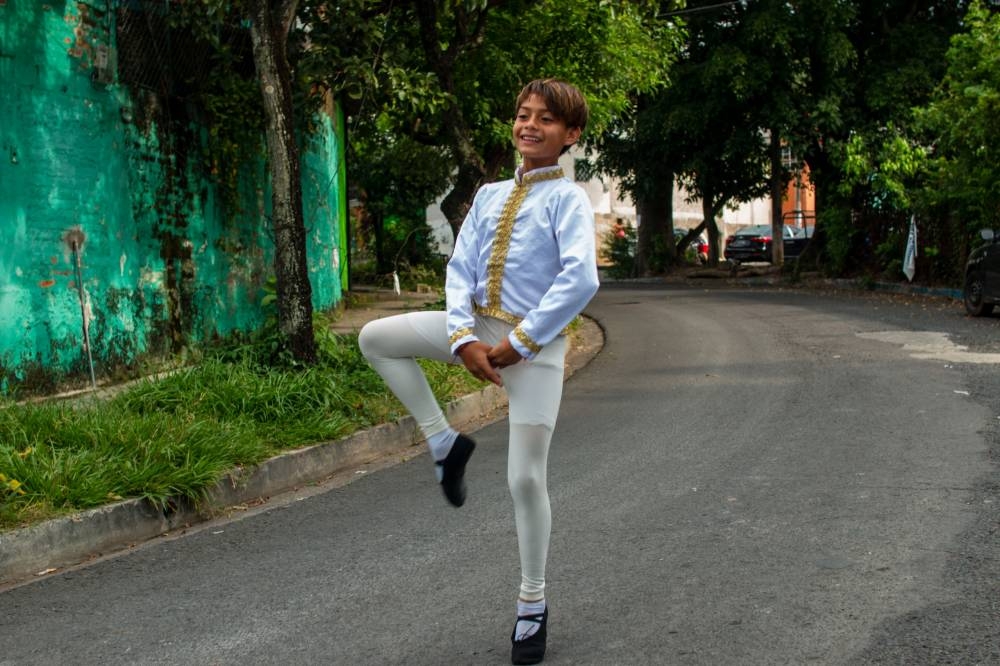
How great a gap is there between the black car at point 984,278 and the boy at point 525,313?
514 inches

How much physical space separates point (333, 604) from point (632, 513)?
6.08 ft

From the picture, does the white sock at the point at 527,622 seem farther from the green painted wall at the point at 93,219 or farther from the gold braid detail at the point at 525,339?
the green painted wall at the point at 93,219

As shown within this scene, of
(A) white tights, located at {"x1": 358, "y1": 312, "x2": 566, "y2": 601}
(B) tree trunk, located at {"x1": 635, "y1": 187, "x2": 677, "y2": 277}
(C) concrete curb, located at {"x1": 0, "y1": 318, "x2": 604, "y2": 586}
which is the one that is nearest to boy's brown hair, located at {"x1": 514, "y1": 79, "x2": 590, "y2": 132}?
(A) white tights, located at {"x1": 358, "y1": 312, "x2": 566, "y2": 601}

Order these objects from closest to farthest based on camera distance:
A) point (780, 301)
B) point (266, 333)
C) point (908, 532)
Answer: point (908, 532), point (266, 333), point (780, 301)

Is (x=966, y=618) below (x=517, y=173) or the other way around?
below

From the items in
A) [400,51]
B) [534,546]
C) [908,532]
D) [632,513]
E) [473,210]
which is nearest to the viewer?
[534,546]

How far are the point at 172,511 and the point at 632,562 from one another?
8.21 feet

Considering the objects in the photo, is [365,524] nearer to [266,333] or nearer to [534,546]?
[534,546]

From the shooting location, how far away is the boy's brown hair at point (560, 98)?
357cm

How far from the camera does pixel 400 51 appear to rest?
36.8 feet

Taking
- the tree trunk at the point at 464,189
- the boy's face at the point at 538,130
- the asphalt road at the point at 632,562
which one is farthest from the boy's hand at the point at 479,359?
the tree trunk at the point at 464,189

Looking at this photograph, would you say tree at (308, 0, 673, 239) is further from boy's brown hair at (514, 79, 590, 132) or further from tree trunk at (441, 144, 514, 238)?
boy's brown hair at (514, 79, 590, 132)

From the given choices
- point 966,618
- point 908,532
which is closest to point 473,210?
point 966,618

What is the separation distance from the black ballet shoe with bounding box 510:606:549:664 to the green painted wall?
5607mm
